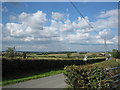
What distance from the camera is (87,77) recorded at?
6.31m

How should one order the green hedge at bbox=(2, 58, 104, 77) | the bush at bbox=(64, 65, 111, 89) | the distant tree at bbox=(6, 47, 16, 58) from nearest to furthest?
1. the bush at bbox=(64, 65, 111, 89)
2. the green hedge at bbox=(2, 58, 104, 77)
3. the distant tree at bbox=(6, 47, 16, 58)

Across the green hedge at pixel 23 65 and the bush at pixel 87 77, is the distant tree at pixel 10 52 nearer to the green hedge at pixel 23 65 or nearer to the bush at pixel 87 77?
A: the green hedge at pixel 23 65

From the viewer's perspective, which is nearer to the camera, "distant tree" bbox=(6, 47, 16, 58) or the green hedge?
the green hedge

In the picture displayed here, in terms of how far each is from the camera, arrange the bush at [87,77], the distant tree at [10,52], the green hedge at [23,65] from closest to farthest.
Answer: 1. the bush at [87,77]
2. the green hedge at [23,65]
3. the distant tree at [10,52]

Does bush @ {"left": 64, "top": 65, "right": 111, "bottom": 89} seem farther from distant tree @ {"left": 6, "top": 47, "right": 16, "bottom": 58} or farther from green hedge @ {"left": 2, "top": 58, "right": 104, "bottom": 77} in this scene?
distant tree @ {"left": 6, "top": 47, "right": 16, "bottom": 58}

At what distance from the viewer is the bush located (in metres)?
6.11

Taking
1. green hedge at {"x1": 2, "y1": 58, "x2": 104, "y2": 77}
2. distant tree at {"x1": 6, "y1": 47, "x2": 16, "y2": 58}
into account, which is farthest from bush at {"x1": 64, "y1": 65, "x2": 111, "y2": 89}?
distant tree at {"x1": 6, "y1": 47, "x2": 16, "y2": 58}

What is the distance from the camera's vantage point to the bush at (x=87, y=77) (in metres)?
6.11

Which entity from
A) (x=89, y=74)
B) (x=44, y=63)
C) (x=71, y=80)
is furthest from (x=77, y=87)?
(x=44, y=63)

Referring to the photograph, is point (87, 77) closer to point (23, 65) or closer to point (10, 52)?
point (23, 65)

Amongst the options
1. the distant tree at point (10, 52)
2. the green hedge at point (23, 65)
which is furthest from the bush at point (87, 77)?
the distant tree at point (10, 52)

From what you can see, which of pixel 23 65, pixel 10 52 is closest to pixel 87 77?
pixel 23 65

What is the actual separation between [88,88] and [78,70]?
93 cm

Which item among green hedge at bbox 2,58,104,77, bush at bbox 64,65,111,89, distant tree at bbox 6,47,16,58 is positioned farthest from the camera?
distant tree at bbox 6,47,16,58
